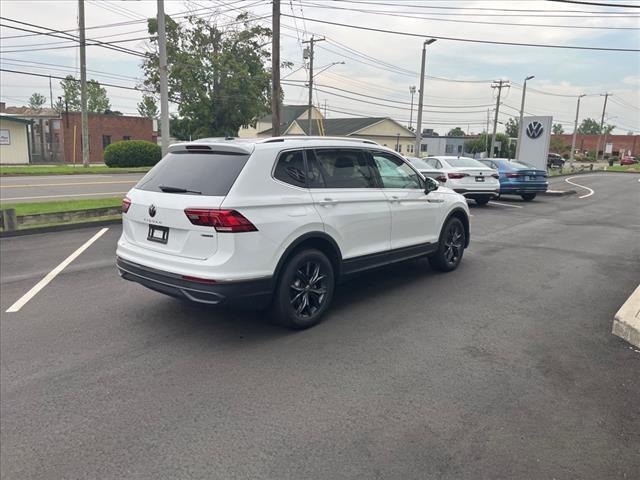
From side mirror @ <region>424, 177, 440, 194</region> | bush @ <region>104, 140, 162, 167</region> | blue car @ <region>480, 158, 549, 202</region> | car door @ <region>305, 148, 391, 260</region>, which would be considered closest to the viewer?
car door @ <region>305, 148, 391, 260</region>

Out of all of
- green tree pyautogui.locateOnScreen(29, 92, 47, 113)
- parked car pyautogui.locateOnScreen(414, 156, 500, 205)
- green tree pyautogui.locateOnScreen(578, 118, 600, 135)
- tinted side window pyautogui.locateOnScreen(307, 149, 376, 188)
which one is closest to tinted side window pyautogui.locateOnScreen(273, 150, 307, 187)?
tinted side window pyautogui.locateOnScreen(307, 149, 376, 188)

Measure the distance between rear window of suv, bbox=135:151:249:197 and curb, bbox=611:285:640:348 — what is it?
3.95 m

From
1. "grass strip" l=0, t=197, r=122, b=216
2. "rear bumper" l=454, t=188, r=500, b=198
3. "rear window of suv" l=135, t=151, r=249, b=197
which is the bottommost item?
"grass strip" l=0, t=197, r=122, b=216

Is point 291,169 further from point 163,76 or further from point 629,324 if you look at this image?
point 163,76

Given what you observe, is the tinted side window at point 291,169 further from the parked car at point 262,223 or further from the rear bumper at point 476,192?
the rear bumper at point 476,192

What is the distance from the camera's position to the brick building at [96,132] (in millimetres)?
48312

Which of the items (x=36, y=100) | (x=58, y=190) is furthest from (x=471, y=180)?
(x=36, y=100)

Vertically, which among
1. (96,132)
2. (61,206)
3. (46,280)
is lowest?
(46,280)

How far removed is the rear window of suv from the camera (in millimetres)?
4414

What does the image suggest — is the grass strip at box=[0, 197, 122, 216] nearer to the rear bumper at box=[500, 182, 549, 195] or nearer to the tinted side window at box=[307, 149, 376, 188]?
the tinted side window at box=[307, 149, 376, 188]

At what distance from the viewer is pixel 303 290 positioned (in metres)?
4.88

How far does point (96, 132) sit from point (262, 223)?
5044 centimetres

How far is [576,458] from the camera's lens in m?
2.96

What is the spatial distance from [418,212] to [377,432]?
3.68 m
